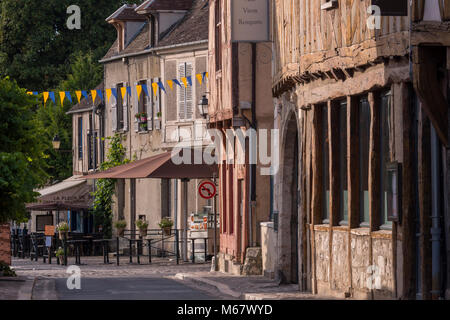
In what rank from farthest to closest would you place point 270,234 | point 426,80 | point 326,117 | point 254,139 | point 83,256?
point 83,256, point 254,139, point 270,234, point 326,117, point 426,80

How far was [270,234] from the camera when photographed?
81.7ft

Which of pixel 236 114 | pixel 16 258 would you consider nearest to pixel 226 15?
pixel 236 114

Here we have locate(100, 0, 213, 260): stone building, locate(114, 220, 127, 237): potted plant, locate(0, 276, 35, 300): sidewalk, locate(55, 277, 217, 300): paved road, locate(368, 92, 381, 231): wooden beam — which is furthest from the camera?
locate(114, 220, 127, 237): potted plant

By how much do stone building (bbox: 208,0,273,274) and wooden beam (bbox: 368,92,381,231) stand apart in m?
9.43

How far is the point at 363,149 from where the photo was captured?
18.3m

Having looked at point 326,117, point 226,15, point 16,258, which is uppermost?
point 226,15

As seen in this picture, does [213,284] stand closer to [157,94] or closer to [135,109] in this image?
[157,94]

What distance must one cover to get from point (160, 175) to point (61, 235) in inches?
284

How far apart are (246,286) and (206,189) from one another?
7.87 meters

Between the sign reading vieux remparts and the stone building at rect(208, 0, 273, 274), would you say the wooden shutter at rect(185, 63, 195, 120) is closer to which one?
the stone building at rect(208, 0, 273, 274)

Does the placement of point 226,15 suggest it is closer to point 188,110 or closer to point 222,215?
point 222,215

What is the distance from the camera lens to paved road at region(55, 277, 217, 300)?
20.4 m

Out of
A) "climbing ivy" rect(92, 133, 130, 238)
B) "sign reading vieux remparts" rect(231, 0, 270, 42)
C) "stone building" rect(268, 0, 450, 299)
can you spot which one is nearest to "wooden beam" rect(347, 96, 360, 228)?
"stone building" rect(268, 0, 450, 299)

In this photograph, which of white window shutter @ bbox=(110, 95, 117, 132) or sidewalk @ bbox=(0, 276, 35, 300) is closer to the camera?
sidewalk @ bbox=(0, 276, 35, 300)
